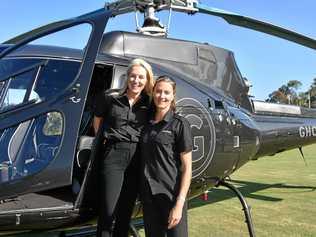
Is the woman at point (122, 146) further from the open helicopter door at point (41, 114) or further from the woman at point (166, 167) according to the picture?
the open helicopter door at point (41, 114)


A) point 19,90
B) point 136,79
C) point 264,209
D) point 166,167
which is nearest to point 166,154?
→ point 166,167

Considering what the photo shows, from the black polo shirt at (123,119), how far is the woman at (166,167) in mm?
209

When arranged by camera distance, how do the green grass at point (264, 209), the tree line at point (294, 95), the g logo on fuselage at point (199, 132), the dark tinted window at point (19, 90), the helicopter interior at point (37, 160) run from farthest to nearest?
the tree line at point (294, 95)
the green grass at point (264, 209)
the g logo on fuselage at point (199, 132)
the dark tinted window at point (19, 90)
the helicopter interior at point (37, 160)

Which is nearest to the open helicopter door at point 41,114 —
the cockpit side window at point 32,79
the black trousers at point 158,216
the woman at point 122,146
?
the cockpit side window at point 32,79

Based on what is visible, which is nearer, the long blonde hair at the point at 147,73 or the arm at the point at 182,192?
the arm at the point at 182,192

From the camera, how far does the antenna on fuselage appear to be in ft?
17.2

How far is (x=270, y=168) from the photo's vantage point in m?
12.9

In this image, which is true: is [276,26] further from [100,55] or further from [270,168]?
[270,168]

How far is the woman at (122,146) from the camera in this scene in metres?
3.33

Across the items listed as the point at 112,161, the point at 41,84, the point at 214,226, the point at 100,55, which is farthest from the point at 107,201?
the point at 214,226

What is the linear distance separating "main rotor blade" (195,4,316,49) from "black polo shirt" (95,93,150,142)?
262 centimetres

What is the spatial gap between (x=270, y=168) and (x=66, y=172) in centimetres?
1011

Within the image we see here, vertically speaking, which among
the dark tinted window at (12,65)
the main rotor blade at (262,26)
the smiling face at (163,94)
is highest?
the main rotor blade at (262,26)

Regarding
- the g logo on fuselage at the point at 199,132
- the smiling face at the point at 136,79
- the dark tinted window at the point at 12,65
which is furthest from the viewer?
the g logo on fuselage at the point at 199,132
